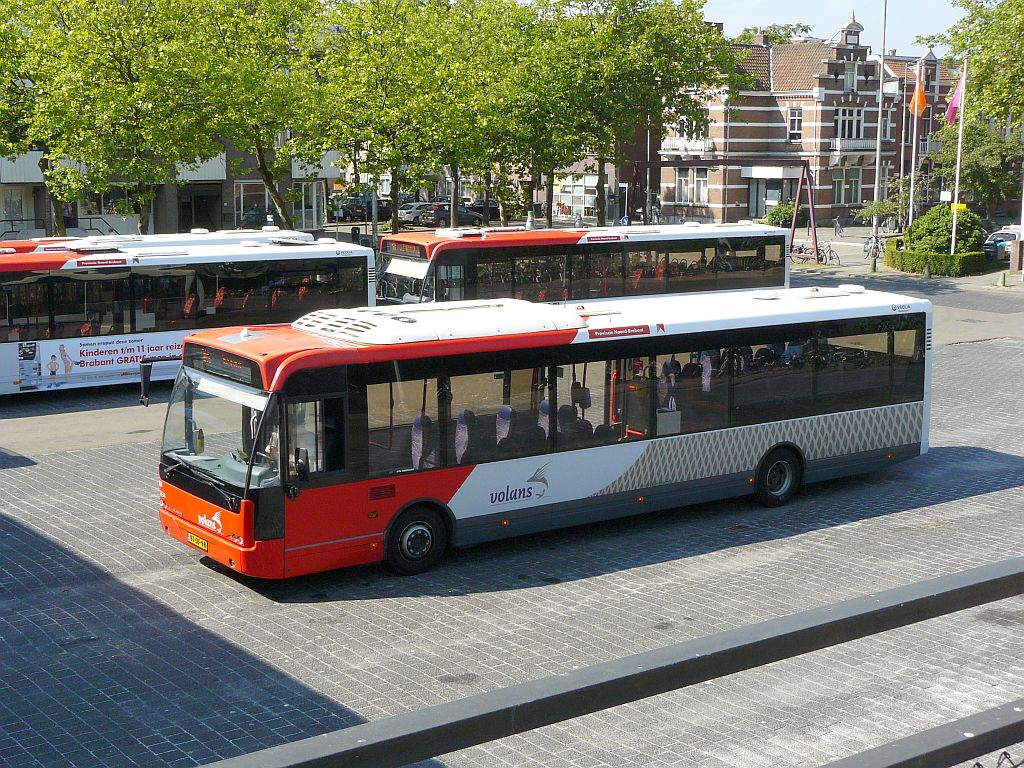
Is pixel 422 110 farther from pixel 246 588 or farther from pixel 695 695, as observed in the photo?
pixel 695 695

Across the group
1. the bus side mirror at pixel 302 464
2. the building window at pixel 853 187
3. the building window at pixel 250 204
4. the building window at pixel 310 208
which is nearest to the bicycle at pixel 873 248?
the building window at pixel 853 187

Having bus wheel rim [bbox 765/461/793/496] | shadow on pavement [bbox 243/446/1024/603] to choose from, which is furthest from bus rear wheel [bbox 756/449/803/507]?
shadow on pavement [bbox 243/446/1024/603]

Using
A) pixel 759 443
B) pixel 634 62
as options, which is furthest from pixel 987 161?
pixel 759 443

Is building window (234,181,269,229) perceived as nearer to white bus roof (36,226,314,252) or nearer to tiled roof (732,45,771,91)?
white bus roof (36,226,314,252)

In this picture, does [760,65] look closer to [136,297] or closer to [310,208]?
[310,208]

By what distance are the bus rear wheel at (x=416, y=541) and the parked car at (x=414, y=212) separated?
5689 cm

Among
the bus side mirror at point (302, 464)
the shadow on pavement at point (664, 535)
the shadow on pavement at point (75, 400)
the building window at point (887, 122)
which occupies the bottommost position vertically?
the shadow on pavement at point (664, 535)

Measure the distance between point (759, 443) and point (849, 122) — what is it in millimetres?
62101

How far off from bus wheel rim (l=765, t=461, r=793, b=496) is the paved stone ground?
0.27 m

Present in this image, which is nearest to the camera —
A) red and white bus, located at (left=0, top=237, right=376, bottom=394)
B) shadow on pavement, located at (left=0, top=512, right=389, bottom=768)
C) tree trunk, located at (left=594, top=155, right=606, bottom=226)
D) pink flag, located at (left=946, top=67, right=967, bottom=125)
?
shadow on pavement, located at (left=0, top=512, right=389, bottom=768)

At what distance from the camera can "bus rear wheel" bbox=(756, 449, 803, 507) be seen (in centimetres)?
1531

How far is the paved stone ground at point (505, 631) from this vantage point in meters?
8.59

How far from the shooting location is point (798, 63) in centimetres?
7288

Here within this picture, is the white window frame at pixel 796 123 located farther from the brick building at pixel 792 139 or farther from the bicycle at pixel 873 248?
the bicycle at pixel 873 248
